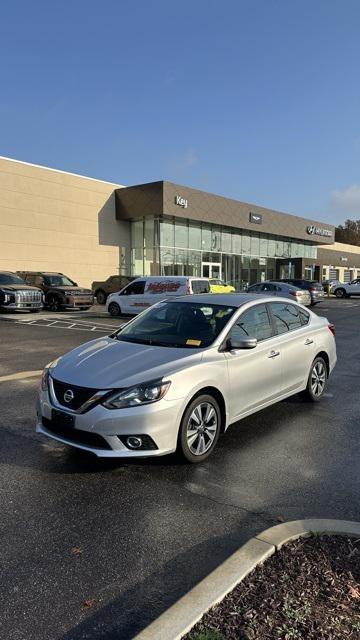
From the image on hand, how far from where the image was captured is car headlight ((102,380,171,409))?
13.3 feet

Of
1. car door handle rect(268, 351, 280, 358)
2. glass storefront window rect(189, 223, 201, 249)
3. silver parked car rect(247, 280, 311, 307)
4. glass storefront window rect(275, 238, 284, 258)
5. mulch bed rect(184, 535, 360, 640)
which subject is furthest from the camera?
glass storefront window rect(275, 238, 284, 258)

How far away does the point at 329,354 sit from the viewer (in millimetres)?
6961

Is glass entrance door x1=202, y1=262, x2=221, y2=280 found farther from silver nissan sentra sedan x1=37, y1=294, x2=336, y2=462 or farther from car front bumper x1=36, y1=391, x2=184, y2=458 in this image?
car front bumper x1=36, y1=391, x2=184, y2=458

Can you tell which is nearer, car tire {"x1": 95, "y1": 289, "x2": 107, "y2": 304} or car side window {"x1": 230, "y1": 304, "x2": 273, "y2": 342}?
car side window {"x1": 230, "y1": 304, "x2": 273, "y2": 342}

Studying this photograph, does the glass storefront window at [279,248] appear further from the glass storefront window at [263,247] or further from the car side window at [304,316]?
the car side window at [304,316]

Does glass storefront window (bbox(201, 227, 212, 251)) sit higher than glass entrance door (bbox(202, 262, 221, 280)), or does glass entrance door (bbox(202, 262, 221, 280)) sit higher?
glass storefront window (bbox(201, 227, 212, 251))

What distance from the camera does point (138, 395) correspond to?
4.10 meters

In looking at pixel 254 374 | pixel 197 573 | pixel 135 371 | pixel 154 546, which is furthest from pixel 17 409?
pixel 197 573

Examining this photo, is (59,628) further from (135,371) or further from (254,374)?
(254,374)

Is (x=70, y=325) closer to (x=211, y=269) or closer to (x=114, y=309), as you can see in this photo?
(x=114, y=309)

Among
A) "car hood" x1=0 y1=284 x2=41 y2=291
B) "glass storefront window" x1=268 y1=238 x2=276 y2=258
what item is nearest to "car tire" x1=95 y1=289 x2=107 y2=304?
"car hood" x1=0 y1=284 x2=41 y2=291

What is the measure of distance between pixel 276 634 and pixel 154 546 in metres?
1.11

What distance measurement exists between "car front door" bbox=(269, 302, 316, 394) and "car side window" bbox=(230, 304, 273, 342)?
19 cm

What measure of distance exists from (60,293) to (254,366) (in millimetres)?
18757
